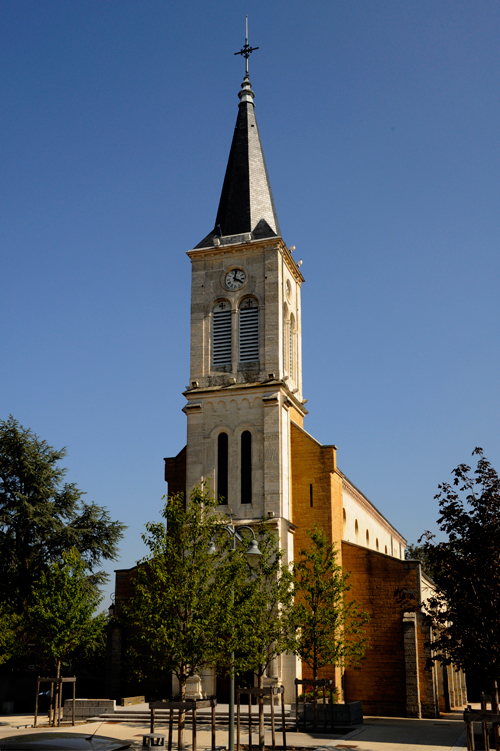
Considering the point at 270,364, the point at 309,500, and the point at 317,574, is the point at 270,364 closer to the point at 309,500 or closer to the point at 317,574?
the point at 309,500

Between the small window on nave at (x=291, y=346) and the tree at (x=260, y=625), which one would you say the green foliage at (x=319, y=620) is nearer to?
the tree at (x=260, y=625)

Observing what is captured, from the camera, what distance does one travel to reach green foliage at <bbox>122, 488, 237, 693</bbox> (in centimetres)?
1959

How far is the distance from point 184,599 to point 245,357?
1749 cm

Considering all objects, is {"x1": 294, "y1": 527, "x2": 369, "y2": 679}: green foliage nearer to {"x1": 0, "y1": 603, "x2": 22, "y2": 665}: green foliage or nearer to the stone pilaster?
the stone pilaster

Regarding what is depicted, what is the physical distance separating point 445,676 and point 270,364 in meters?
17.6

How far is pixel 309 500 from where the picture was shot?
34312 millimetres

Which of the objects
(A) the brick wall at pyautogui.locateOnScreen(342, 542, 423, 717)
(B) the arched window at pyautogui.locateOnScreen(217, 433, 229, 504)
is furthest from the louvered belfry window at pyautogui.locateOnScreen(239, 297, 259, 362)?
(A) the brick wall at pyautogui.locateOnScreen(342, 542, 423, 717)

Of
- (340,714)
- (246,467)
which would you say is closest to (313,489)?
(246,467)

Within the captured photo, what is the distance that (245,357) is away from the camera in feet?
118

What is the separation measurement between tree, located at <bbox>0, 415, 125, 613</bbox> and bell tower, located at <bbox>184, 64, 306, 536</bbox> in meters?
9.16

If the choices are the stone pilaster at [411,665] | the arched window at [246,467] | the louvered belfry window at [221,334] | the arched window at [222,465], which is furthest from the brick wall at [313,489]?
the louvered belfry window at [221,334]

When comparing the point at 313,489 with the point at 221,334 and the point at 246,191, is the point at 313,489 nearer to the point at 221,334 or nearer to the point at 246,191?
the point at 221,334

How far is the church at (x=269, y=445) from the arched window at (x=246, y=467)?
0.16 ft

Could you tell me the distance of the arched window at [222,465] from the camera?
113 ft
